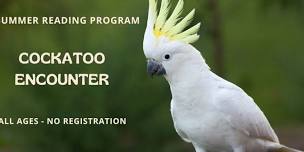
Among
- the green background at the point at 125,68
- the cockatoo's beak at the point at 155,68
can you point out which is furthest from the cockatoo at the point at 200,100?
the green background at the point at 125,68

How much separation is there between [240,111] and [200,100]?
172mm

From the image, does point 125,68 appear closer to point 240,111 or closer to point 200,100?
point 200,100

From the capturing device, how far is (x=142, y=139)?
138 inches

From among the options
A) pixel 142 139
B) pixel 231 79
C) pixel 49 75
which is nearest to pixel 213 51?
pixel 231 79

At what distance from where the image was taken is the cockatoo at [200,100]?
9.12ft

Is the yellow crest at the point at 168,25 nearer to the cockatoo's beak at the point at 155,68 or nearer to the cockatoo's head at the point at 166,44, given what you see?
the cockatoo's head at the point at 166,44

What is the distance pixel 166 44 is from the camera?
9.20 ft

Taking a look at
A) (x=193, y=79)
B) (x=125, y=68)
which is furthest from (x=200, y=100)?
(x=125, y=68)

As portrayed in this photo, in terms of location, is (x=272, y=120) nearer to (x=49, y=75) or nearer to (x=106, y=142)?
(x=106, y=142)

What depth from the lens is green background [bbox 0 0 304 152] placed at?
3.37m

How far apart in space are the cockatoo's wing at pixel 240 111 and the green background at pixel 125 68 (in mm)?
583

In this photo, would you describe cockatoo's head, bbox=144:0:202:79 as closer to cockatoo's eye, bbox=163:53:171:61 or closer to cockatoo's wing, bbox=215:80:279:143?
cockatoo's eye, bbox=163:53:171:61

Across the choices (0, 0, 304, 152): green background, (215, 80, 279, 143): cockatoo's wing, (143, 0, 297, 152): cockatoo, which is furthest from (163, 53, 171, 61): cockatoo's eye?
(0, 0, 304, 152): green background

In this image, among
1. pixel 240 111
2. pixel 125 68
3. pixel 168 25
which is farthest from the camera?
pixel 125 68
